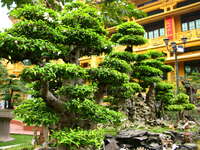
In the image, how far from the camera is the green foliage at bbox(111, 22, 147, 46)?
733cm

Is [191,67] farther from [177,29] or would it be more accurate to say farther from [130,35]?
[130,35]

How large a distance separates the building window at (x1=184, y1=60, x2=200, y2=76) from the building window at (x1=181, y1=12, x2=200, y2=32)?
329 cm

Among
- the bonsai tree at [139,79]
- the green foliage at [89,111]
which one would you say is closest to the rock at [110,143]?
the bonsai tree at [139,79]

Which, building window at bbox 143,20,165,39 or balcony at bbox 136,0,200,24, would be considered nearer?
balcony at bbox 136,0,200,24

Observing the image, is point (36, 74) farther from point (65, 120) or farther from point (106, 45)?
point (106, 45)

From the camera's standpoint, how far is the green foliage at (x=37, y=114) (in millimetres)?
3367

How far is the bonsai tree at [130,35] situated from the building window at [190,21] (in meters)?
11.9

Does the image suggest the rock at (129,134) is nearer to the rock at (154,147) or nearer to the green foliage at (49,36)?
the rock at (154,147)

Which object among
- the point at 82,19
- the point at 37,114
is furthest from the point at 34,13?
the point at 37,114

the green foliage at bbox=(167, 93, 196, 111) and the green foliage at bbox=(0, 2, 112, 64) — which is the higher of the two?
the green foliage at bbox=(0, 2, 112, 64)

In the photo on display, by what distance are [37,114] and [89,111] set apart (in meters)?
0.97

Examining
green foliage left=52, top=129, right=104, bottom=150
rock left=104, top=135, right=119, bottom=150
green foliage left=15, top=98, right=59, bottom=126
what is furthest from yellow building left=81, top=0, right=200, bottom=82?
green foliage left=52, top=129, right=104, bottom=150

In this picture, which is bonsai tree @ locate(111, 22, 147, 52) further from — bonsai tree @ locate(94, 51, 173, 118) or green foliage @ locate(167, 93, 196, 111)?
green foliage @ locate(167, 93, 196, 111)

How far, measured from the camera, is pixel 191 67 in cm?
1641
